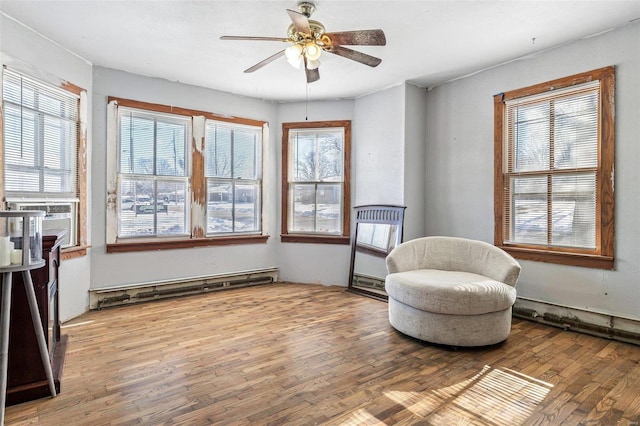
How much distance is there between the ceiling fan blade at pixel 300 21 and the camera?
2.10 meters

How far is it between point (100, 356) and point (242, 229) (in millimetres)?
2524

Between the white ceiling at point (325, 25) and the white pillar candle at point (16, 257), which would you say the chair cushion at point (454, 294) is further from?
the white pillar candle at point (16, 257)

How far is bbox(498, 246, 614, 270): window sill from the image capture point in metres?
3.03

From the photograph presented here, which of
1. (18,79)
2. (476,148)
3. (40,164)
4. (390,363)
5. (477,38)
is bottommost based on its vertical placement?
(390,363)

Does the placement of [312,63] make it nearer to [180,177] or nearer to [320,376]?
[320,376]

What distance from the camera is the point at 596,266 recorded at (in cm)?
307

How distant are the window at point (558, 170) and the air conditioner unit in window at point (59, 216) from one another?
4.54 metres

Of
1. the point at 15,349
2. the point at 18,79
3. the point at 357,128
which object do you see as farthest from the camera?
the point at 357,128

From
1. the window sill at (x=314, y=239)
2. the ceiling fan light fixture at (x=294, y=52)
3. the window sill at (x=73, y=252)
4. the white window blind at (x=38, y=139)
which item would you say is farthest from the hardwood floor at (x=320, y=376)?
the ceiling fan light fixture at (x=294, y=52)

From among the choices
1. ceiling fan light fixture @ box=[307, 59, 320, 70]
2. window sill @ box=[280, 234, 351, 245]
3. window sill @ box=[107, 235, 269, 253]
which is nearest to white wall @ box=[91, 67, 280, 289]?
window sill @ box=[107, 235, 269, 253]

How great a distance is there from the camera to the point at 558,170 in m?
3.34

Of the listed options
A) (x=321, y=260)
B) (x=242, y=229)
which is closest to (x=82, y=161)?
(x=242, y=229)

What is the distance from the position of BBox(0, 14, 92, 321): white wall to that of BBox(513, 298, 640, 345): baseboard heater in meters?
4.65

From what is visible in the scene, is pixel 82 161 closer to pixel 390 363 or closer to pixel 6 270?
pixel 6 270
